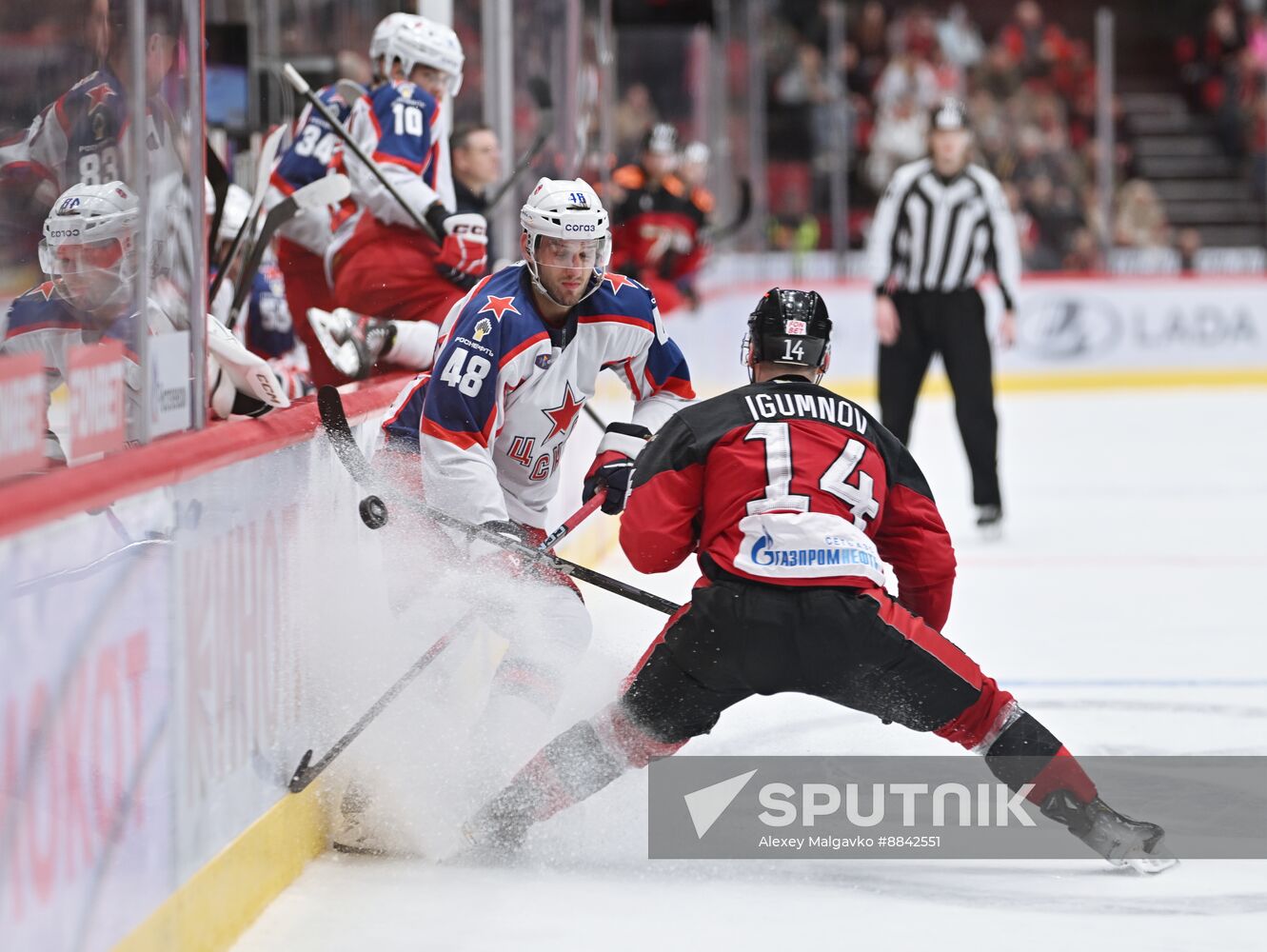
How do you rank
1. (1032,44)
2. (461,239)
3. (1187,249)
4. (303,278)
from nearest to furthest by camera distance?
(461,239) < (303,278) < (1187,249) < (1032,44)

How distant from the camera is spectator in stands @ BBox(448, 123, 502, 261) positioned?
5.15 metres

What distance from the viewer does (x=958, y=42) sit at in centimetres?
1423

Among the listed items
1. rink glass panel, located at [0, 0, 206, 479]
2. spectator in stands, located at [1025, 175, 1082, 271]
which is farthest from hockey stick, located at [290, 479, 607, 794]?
spectator in stands, located at [1025, 175, 1082, 271]

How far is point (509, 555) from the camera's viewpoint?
10.6 ft

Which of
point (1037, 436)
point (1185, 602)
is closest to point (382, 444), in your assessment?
point (1185, 602)

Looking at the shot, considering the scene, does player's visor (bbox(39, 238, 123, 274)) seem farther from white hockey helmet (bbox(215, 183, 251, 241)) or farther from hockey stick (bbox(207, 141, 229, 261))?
white hockey helmet (bbox(215, 183, 251, 241))

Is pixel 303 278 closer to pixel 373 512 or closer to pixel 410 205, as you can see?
pixel 410 205

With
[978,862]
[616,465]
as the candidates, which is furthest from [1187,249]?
[978,862]

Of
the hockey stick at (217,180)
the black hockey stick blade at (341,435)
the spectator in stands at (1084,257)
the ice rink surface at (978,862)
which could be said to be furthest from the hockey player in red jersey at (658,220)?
the black hockey stick blade at (341,435)

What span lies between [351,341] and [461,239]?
14.6 inches

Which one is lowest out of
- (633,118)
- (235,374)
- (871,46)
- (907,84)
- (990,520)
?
(990,520)

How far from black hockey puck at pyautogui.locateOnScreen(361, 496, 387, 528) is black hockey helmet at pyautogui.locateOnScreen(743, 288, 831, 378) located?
642mm

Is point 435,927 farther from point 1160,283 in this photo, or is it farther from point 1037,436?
point 1160,283

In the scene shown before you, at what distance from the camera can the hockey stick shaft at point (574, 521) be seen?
3202 mm
